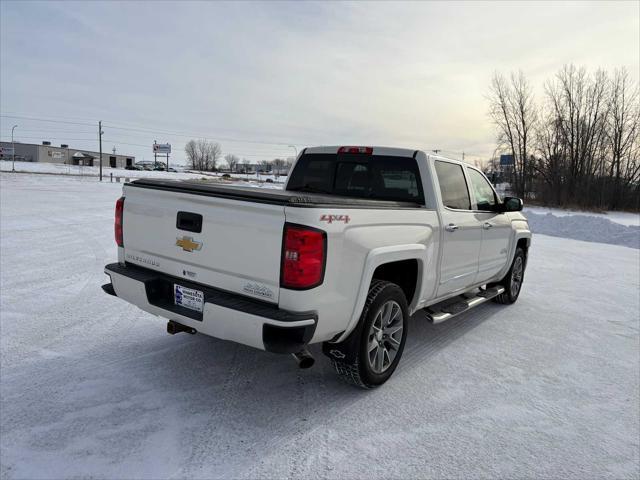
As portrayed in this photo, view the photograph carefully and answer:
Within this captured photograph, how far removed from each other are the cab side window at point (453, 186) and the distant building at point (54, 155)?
4772 inches

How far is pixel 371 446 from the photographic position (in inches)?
112

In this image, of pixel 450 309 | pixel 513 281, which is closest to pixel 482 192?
pixel 450 309

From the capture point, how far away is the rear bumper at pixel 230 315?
2711 mm

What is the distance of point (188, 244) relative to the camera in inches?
125

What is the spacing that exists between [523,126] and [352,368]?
42791mm

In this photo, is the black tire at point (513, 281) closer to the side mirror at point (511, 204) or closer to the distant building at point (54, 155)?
the side mirror at point (511, 204)

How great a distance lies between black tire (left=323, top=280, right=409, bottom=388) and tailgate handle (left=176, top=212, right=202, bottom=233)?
131 centimetres

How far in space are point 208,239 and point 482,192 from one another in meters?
3.77

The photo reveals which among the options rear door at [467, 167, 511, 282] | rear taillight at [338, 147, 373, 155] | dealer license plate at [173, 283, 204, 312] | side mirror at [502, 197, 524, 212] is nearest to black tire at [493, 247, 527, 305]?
rear door at [467, 167, 511, 282]

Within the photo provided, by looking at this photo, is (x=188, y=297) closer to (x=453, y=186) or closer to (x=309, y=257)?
(x=309, y=257)

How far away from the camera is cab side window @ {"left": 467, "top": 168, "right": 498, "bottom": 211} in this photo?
5246 mm

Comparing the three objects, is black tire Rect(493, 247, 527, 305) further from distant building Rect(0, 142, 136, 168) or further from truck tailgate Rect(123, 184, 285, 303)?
distant building Rect(0, 142, 136, 168)

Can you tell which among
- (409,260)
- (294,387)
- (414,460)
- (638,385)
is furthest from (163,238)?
(638,385)

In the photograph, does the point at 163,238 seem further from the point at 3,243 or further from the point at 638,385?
the point at 3,243
